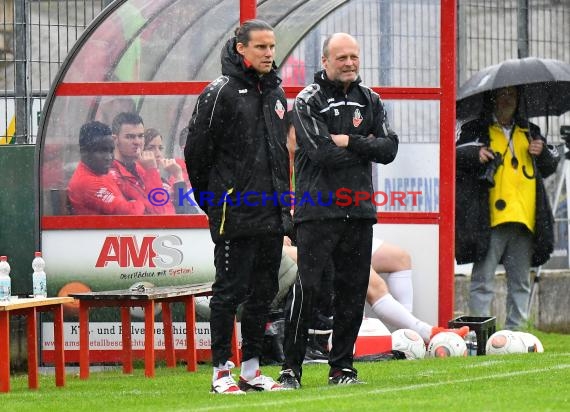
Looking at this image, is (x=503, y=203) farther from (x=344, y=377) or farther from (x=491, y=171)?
(x=344, y=377)

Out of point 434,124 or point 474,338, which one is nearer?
point 474,338

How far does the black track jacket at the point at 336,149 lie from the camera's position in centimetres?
949

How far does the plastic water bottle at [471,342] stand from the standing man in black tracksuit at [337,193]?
279 cm

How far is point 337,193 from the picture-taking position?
9508 mm

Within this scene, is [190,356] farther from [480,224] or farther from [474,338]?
[480,224]

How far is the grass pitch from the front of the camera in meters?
8.35

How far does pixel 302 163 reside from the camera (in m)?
9.70

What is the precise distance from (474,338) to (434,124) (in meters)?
2.01

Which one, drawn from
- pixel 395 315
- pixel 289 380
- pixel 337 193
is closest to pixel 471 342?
pixel 395 315

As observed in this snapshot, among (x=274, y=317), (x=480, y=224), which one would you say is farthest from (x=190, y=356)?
(x=480, y=224)

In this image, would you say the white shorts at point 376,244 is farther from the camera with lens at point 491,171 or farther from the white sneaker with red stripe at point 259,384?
the white sneaker with red stripe at point 259,384

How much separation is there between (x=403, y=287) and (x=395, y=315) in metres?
0.43

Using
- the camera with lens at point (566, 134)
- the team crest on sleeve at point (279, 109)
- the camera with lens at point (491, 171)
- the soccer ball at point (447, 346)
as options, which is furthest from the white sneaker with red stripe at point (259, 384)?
the camera with lens at point (566, 134)

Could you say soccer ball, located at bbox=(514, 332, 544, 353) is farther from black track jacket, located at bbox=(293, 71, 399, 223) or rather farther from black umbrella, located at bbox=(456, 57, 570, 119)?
black track jacket, located at bbox=(293, 71, 399, 223)
